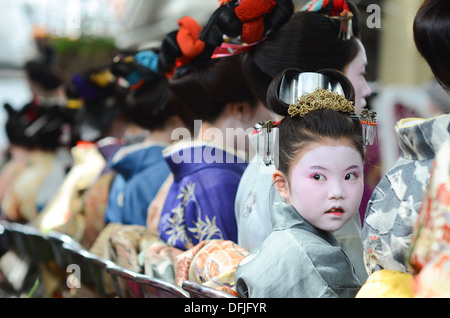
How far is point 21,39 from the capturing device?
1298cm

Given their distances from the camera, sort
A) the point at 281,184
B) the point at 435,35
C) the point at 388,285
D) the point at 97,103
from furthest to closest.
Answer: the point at 97,103
the point at 281,184
the point at 435,35
the point at 388,285

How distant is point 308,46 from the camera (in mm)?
1911

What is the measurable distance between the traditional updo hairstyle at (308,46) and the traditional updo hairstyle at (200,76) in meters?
0.23

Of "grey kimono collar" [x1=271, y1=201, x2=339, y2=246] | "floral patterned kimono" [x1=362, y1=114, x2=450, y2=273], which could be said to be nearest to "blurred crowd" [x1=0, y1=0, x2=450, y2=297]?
"floral patterned kimono" [x1=362, y1=114, x2=450, y2=273]

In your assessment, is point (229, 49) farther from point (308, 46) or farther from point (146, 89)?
point (146, 89)

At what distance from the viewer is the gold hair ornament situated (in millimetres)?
1522

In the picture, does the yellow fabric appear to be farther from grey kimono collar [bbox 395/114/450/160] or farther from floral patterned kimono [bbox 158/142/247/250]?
floral patterned kimono [bbox 158/142/247/250]

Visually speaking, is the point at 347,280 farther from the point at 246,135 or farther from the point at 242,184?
the point at 246,135

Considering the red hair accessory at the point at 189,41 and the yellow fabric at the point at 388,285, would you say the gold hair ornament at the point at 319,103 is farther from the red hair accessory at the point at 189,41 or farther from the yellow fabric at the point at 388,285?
the red hair accessory at the point at 189,41

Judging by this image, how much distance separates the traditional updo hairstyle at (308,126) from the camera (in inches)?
58.9

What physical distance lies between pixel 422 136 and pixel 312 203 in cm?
34

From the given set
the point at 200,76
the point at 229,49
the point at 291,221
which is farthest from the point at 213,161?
the point at 291,221

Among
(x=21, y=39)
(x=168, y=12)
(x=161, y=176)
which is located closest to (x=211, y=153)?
(x=161, y=176)
